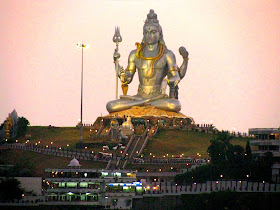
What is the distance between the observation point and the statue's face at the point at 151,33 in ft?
341

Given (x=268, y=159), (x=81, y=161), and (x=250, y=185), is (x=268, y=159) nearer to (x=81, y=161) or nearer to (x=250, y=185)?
(x=250, y=185)

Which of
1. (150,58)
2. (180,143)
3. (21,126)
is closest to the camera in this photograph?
(180,143)

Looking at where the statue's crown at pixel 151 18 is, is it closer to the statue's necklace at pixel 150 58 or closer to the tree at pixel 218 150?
the statue's necklace at pixel 150 58

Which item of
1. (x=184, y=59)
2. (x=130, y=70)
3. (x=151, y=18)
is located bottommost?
(x=130, y=70)

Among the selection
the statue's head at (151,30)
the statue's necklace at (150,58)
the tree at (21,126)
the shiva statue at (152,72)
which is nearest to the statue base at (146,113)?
the shiva statue at (152,72)

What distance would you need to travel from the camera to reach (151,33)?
104125mm

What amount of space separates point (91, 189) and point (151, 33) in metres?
26.3

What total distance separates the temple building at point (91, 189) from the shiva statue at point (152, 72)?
24478 millimetres

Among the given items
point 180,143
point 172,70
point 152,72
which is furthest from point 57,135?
point 180,143

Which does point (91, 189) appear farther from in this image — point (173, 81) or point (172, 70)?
point (172, 70)

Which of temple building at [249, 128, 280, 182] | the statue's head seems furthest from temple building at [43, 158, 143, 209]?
the statue's head

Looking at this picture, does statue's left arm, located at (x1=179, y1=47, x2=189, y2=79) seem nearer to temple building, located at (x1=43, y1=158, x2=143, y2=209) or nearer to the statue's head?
the statue's head

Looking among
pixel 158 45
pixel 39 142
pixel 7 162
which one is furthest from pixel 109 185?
pixel 158 45

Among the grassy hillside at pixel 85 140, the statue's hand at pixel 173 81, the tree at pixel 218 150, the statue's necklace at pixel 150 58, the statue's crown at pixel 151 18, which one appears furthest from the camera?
the statue's necklace at pixel 150 58
